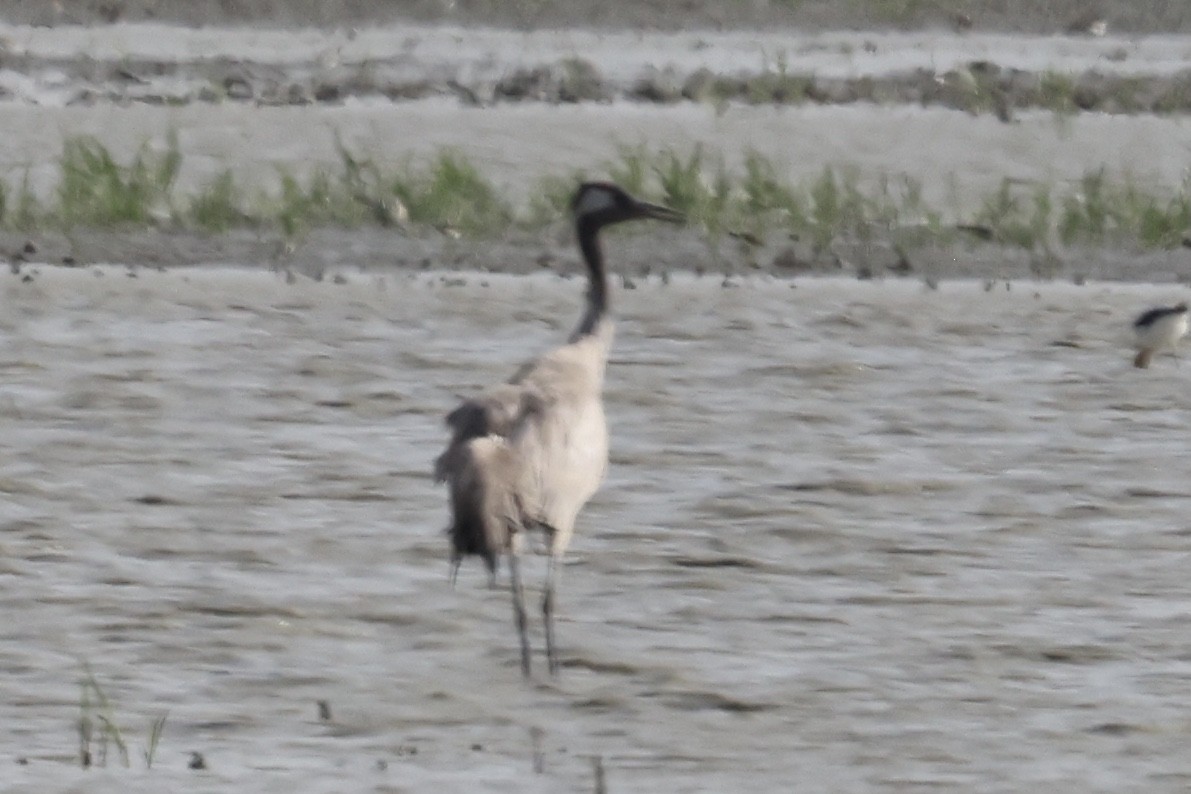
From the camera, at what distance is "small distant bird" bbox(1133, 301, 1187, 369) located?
462 inches

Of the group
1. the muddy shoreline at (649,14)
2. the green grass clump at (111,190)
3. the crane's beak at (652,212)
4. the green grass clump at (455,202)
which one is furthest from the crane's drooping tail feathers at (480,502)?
the muddy shoreline at (649,14)

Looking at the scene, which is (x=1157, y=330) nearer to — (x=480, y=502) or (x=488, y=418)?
(x=488, y=418)

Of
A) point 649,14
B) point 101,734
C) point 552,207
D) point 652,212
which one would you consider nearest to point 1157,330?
point 652,212

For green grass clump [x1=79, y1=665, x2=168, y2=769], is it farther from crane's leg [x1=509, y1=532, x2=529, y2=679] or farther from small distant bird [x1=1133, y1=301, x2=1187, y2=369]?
small distant bird [x1=1133, y1=301, x2=1187, y2=369]

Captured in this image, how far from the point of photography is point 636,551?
8.74 metres

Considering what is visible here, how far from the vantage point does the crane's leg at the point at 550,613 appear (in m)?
7.45

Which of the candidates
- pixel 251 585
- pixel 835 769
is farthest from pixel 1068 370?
pixel 835 769

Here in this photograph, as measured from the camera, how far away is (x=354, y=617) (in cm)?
789

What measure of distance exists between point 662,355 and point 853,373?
2.85 ft

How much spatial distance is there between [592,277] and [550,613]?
146 cm

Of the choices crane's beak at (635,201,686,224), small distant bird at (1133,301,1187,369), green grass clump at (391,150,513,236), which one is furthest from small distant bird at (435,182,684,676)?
green grass clump at (391,150,513,236)

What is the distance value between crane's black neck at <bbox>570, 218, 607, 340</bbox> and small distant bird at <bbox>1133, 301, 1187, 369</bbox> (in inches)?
133

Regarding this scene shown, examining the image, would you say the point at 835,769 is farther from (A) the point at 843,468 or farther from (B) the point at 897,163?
(B) the point at 897,163

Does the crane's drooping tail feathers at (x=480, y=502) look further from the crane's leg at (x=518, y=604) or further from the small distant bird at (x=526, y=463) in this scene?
the crane's leg at (x=518, y=604)
